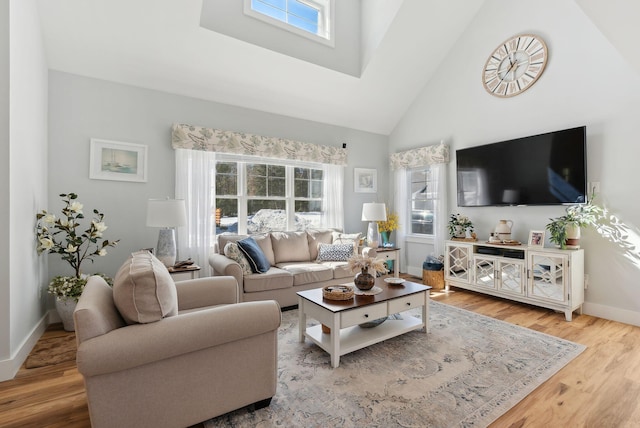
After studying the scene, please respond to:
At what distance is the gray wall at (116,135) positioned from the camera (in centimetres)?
306

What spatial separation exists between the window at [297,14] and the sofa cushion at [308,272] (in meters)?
2.91

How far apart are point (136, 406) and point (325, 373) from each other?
1.17 metres

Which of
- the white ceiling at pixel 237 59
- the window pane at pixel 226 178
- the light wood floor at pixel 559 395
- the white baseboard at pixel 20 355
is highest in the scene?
the white ceiling at pixel 237 59

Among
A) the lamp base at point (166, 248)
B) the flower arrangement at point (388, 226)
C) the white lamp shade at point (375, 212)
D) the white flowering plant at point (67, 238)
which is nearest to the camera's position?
the white flowering plant at point (67, 238)

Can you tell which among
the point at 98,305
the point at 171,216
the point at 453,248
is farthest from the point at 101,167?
the point at 453,248

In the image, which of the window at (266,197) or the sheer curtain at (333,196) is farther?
the sheer curtain at (333,196)

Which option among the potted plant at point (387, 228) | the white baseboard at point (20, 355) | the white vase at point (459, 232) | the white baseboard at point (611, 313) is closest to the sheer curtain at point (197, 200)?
the white baseboard at point (20, 355)

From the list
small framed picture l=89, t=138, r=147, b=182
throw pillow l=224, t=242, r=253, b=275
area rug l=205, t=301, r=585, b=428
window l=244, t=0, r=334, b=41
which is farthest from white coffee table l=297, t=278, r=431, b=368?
window l=244, t=0, r=334, b=41

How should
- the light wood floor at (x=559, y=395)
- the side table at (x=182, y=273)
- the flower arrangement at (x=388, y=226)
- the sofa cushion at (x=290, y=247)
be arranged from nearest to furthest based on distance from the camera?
1. the light wood floor at (x=559, y=395)
2. the side table at (x=182, y=273)
3. the sofa cushion at (x=290, y=247)
4. the flower arrangement at (x=388, y=226)

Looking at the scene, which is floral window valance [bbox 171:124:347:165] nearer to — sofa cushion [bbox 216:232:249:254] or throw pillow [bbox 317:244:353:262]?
sofa cushion [bbox 216:232:249:254]

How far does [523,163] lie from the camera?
12.1 ft

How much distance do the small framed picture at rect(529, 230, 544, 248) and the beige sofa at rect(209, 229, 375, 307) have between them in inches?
72.7

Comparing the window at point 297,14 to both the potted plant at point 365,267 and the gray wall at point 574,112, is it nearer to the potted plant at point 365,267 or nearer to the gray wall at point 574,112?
the gray wall at point 574,112

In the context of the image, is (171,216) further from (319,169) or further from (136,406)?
(319,169)
